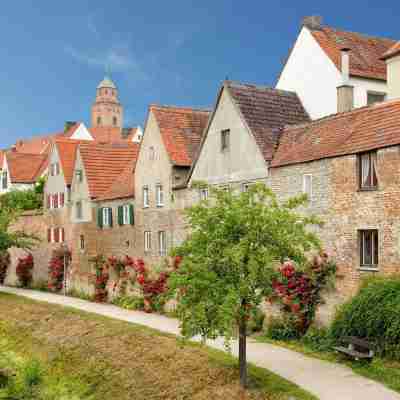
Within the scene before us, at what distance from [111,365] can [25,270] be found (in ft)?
82.6

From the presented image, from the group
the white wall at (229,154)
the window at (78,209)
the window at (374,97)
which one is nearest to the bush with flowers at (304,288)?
the white wall at (229,154)

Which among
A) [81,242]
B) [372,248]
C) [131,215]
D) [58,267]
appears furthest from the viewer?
[58,267]

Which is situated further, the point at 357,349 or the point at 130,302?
the point at 130,302

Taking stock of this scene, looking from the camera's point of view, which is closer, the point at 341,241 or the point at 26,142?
the point at 341,241

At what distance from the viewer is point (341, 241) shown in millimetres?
21141

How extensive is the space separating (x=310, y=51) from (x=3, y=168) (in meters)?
44.4

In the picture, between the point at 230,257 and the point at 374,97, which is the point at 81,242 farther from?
the point at 230,257

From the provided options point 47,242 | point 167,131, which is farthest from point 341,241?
point 47,242

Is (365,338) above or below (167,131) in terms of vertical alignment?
below

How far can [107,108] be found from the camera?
132750 mm

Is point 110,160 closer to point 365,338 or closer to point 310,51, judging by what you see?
point 310,51

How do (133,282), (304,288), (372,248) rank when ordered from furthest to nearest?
(133,282) < (304,288) < (372,248)

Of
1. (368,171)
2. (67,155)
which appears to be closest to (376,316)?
(368,171)

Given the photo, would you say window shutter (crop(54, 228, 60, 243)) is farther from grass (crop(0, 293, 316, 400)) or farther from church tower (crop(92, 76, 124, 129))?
church tower (crop(92, 76, 124, 129))
